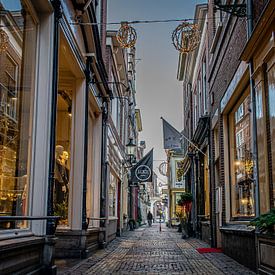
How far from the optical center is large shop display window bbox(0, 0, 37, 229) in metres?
6.59

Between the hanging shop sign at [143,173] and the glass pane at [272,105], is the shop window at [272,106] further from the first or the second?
the hanging shop sign at [143,173]

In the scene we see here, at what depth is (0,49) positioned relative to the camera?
6496 mm

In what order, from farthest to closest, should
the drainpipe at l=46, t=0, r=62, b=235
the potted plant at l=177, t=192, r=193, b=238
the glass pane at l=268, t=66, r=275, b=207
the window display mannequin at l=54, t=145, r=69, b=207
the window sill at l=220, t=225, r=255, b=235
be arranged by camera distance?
the potted plant at l=177, t=192, r=193, b=238 → the window display mannequin at l=54, t=145, r=69, b=207 → the window sill at l=220, t=225, r=255, b=235 → the drainpipe at l=46, t=0, r=62, b=235 → the glass pane at l=268, t=66, r=275, b=207

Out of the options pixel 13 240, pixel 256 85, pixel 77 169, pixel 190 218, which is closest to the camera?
pixel 13 240

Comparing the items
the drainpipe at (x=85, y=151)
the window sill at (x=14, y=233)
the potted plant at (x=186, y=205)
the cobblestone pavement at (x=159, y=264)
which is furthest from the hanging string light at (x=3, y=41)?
the potted plant at (x=186, y=205)

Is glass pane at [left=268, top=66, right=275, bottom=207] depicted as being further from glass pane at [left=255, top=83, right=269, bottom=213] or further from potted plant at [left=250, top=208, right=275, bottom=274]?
potted plant at [left=250, top=208, right=275, bottom=274]

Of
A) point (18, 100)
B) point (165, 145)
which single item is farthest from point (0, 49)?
point (165, 145)

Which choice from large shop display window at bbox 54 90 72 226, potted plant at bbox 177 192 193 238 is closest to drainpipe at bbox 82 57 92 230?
large shop display window at bbox 54 90 72 226

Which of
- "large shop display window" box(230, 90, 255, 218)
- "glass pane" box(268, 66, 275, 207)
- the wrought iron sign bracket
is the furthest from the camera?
"large shop display window" box(230, 90, 255, 218)

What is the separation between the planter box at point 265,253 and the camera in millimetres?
6998

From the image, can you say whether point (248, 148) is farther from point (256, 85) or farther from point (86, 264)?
point (86, 264)

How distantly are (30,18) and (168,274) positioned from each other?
15.9 feet

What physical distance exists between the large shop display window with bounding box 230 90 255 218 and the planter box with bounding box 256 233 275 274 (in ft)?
6.25

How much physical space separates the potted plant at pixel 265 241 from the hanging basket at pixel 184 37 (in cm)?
449
